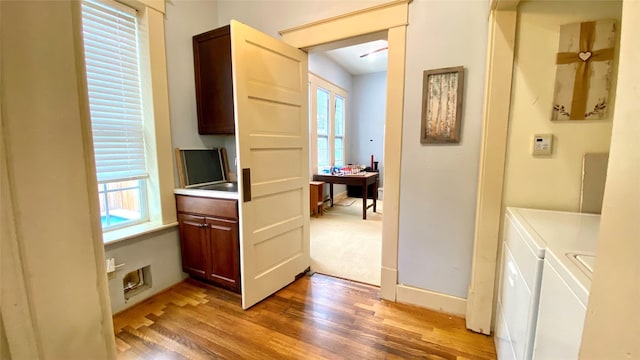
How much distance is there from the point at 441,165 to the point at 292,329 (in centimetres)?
153

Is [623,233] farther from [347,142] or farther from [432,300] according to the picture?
[347,142]

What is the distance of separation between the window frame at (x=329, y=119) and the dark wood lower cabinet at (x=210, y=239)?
2824 mm

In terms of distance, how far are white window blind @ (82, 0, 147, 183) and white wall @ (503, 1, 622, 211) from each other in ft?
8.67

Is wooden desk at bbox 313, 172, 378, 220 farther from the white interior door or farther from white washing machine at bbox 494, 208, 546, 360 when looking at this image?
white washing machine at bbox 494, 208, 546, 360

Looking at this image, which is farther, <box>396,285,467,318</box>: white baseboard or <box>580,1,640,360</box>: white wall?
<box>396,285,467,318</box>: white baseboard

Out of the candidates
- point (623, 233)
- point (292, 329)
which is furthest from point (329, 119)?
point (623, 233)

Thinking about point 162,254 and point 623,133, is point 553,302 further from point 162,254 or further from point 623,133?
point 162,254

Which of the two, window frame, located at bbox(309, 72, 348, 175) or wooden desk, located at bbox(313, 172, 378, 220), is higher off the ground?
window frame, located at bbox(309, 72, 348, 175)

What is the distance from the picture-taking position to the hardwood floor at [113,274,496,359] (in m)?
1.65

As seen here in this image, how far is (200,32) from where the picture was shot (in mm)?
2537

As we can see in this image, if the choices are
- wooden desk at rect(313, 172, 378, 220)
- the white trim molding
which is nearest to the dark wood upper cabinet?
the white trim molding

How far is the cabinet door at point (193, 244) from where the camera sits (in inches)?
90.5

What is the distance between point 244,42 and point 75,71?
1.67 m

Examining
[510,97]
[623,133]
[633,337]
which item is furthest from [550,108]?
[633,337]
